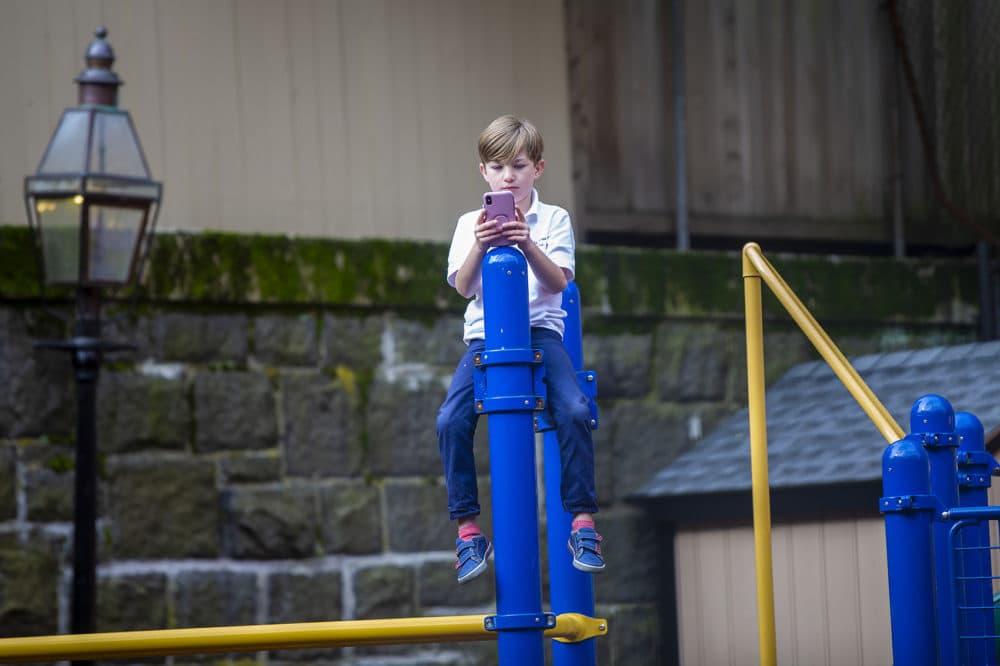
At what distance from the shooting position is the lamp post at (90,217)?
5270mm

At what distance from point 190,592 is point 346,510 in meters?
0.67

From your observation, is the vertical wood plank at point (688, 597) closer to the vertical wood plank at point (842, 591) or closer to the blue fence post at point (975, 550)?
the vertical wood plank at point (842, 591)

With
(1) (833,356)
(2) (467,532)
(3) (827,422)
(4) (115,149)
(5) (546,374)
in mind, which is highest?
(4) (115,149)

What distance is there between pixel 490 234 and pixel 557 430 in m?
0.52

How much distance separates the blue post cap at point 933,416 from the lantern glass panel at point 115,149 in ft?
8.77

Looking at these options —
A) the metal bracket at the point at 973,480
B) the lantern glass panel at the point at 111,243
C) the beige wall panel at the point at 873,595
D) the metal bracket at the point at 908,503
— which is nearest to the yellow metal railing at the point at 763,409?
the metal bracket at the point at 908,503

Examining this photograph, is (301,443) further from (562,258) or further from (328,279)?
(562,258)

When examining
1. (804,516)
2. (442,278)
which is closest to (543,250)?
(442,278)

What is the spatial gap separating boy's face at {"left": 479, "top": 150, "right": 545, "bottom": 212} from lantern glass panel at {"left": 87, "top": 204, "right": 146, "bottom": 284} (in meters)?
1.97

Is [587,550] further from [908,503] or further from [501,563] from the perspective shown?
[908,503]

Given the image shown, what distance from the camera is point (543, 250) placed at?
12.5ft

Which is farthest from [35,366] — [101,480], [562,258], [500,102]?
[562,258]

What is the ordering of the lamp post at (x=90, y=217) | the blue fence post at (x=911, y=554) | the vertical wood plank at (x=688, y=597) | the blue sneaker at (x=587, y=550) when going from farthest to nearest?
the vertical wood plank at (x=688, y=597) → the lamp post at (x=90, y=217) → the blue fence post at (x=911, y=554) → the blue sneaker at (x=587, y=550)

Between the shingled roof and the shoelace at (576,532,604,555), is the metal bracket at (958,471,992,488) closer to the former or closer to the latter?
the shingled roof
